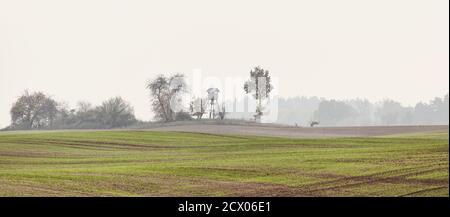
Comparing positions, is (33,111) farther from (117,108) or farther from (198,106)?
(198,106)

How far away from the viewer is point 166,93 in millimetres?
14883

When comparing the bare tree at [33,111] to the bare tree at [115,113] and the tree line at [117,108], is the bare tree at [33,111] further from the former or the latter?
the bare tree at [115,113]

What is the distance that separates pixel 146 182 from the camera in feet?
46.1

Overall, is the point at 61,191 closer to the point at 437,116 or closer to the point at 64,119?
the point at 64,119

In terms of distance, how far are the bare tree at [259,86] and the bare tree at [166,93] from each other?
1.42 metres

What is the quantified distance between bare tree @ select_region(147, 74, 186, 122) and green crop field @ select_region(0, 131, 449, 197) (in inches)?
23.9

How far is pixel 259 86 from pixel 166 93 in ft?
6.39

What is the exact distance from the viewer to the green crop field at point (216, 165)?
13891 millimetres

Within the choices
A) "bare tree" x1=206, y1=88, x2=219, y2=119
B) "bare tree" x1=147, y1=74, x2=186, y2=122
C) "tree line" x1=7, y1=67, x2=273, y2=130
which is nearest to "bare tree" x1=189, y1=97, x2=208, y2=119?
"tree line" x1=7, y1=67, x2=273, y2=130

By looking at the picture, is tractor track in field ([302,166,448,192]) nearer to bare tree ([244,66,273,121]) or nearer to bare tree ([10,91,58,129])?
bare tree ([244,66,273,121])

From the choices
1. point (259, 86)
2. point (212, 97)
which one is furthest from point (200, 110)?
point (259, 86)
